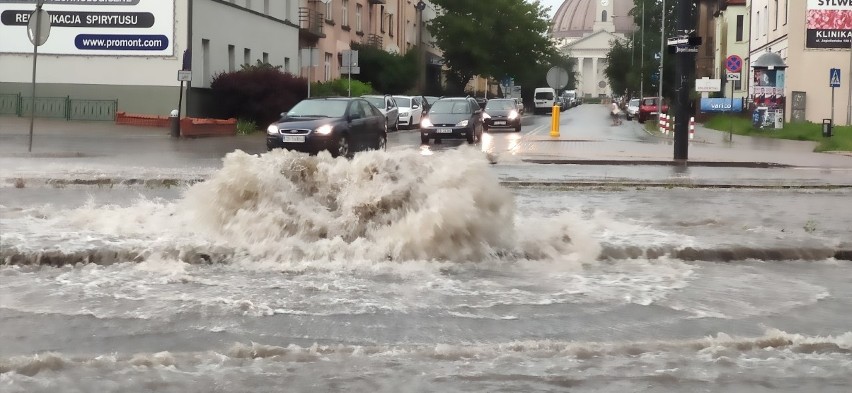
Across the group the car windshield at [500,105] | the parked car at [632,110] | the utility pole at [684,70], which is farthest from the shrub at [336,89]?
the parked car at [632,110]

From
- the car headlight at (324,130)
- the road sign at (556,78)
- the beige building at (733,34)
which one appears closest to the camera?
the car headlight at (324,130)

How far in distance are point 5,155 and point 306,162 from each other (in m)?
14.6

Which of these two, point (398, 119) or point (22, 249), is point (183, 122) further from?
point (22, 249)

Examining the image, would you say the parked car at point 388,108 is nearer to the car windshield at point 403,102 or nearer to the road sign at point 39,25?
the car windshield at point 403,102

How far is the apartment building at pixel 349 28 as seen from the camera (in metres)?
57.0

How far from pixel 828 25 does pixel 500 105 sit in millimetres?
14375

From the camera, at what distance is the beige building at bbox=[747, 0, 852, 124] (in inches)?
1934

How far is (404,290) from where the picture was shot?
25.3ft

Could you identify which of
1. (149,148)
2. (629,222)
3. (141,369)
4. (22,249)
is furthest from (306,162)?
(149,148)

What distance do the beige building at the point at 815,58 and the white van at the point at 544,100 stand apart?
44.7m

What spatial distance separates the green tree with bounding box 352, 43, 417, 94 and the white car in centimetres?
1188

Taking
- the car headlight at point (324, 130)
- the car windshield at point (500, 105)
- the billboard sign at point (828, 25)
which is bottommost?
the car headlight at point (324, 130)

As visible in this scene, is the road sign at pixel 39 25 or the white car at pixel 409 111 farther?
the white car at pixel 409 111

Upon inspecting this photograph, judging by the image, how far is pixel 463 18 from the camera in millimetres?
93688
